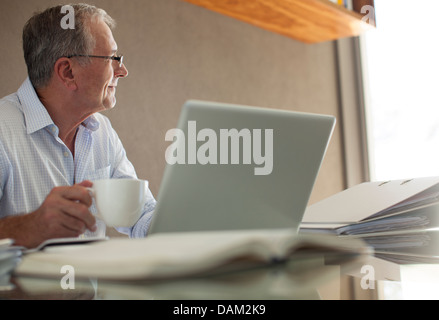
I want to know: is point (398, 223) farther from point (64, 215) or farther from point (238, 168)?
point (64, 215)

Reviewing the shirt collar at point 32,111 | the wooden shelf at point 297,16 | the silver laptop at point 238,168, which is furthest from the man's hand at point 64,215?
the wooden shelf at point 297,16

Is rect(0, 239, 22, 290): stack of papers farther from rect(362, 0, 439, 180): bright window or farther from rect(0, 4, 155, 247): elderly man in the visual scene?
rect(362, 0, 439, 180): bright window

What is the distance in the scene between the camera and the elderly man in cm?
140

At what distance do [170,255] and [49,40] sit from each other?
146cm

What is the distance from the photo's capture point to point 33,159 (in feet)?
4.71

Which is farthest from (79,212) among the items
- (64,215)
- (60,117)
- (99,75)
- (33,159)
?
(99,75)

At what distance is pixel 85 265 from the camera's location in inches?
17.8

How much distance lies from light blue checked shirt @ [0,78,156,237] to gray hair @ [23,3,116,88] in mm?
140

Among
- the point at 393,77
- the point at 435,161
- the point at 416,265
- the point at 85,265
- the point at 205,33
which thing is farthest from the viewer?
the point at 393,77

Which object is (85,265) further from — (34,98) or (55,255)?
(34,98)

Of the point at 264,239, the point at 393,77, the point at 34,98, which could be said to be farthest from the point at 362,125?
the point at 264,239

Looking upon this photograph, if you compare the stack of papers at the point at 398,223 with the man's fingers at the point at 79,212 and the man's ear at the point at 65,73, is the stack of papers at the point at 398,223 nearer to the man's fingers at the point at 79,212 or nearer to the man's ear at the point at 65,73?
the man's fingers at the point at 79,212

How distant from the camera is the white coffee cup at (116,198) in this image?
74cm
